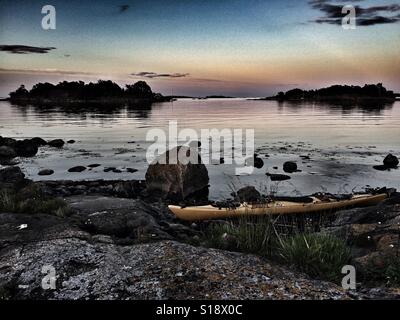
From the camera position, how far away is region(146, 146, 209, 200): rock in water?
21.3m

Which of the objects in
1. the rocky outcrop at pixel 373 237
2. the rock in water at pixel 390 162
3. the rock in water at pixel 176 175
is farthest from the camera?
the rock in water at pixel 390 162

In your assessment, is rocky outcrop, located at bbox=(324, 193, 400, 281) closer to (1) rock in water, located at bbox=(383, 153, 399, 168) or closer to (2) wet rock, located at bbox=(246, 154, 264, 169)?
(2) wet rock, located at bbox=(246, 154, 264, 169)

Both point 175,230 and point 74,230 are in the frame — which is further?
point 175,230

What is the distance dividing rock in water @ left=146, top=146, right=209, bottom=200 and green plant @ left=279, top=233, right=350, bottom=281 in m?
13.3

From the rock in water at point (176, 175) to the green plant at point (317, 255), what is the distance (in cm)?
1329

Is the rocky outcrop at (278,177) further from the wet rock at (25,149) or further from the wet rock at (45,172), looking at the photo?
the wet rock at (25,149)

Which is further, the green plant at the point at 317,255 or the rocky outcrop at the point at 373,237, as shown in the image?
the rocky outcrop at the point at 373,237

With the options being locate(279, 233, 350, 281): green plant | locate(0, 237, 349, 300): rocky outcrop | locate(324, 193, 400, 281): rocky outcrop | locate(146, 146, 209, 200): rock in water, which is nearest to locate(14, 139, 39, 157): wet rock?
locate(146, 146, 209, 200): rock in water

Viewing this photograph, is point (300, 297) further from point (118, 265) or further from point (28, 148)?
point (28, 148)

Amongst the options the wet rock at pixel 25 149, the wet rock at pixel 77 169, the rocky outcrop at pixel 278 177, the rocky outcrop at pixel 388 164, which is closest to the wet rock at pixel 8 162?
the wet rock at pixel 25 149

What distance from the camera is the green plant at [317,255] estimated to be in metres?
7.61
